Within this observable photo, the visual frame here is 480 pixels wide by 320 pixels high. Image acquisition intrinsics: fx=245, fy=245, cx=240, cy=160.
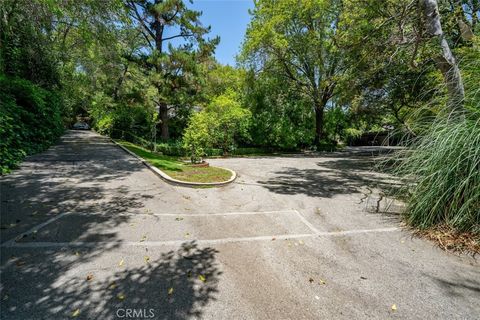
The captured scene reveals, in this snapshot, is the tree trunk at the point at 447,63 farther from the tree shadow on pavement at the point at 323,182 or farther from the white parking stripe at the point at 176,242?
the white parking stripe at the point at 176,242

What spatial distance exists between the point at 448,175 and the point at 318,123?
1984 centimetres

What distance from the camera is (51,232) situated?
4.16 metres

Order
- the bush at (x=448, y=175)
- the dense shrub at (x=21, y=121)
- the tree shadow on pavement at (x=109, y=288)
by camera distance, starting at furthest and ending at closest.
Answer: the dense shrub at (x=21, y=121) < the bush at (x=448, y=175) < the tree shadow on pavement at (x=109, y=288)

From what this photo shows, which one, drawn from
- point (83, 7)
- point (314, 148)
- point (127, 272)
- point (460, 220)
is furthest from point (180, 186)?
point (314, 148)

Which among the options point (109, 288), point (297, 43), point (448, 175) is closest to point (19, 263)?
point (109, 288)

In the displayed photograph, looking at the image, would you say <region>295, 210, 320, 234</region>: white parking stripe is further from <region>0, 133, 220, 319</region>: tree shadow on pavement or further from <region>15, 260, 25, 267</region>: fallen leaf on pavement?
<region>15, 260, 25, 267</region>: fallen leaf on pavement

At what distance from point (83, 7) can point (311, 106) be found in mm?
19103

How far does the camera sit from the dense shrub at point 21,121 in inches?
310

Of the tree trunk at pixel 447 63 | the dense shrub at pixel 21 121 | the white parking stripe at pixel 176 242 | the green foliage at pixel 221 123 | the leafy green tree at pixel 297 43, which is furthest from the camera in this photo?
the leafy green tree at pixel 297 43

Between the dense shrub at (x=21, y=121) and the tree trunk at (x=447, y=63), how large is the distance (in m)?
11.3

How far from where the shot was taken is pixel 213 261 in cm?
356

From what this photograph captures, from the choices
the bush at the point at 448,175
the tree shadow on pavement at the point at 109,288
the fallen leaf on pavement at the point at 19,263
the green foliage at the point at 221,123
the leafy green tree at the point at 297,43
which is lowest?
the tree shadow on pavement at the point at 109,288

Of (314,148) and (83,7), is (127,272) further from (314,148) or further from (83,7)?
(314,148)

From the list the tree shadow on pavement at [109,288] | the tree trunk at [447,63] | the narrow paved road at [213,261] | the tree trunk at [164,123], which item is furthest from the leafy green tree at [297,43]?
the tree shadow on pavement at [109,288]
